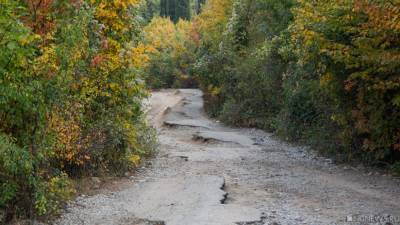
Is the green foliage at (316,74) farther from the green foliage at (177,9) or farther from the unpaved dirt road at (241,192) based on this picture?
the green foliage at (177,9)

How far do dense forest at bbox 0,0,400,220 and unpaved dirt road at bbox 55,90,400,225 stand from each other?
706 millimetres

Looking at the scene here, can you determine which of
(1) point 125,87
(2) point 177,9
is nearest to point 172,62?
(2) point 177,9

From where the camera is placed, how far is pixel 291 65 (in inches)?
765

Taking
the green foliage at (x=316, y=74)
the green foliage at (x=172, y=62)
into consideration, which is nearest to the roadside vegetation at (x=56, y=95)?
the green foliage at (x=316, y=74)

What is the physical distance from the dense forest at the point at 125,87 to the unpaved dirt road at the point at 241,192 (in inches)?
27.8

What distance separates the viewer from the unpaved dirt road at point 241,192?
8492mm

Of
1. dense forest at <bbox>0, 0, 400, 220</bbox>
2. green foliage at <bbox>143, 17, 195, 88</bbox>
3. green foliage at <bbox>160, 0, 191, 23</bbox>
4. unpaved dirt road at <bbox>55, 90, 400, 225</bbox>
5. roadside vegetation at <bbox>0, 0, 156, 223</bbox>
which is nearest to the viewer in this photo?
roadside vegetation at <bbox>0, 0, 156, 223</bbox>

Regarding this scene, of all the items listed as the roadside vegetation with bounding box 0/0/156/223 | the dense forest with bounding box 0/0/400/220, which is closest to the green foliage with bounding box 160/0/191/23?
the dense forest with bounding box 0/0/400/220

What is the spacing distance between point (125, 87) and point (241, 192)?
3633 millimetres

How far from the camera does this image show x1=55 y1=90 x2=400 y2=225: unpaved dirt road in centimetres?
849

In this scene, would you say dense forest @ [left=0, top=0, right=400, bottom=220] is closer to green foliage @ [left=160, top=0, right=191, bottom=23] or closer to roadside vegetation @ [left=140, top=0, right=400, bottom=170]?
roadside vegetation @ [left=140, top=0, right=400, bottom=170]

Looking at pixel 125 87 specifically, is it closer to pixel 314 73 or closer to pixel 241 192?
pixel 241 192

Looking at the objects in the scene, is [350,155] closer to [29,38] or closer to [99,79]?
[99,79]

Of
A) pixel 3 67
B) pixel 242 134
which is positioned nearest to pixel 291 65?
pixel 242 134
